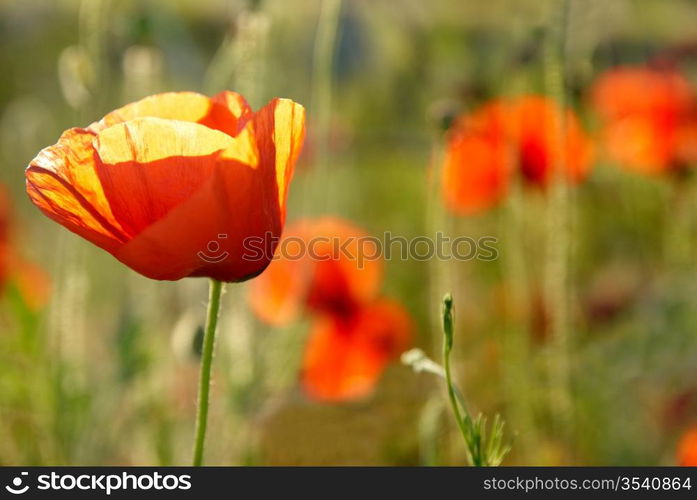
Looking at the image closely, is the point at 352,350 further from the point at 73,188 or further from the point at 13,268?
the point at 73,188

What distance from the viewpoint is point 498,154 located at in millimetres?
1372

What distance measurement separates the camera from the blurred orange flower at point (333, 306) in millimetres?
1240

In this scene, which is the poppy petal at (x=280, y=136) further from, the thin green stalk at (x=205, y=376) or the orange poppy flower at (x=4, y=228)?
the orange poppy flower at (x=4, y=228)

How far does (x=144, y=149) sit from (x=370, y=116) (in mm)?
1701

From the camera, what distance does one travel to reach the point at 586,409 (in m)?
1.26

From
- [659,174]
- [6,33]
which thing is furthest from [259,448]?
[6,33]

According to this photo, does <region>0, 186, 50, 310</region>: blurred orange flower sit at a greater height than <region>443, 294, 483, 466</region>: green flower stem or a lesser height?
greater

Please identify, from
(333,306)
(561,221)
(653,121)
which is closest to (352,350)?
(333,306)

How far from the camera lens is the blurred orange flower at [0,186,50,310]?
1408mm

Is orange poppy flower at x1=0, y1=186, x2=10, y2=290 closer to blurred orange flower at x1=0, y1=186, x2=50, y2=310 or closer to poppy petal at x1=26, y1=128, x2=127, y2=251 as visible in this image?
blurred orange flower at x1=0, y1=186, x2=50, y2=310

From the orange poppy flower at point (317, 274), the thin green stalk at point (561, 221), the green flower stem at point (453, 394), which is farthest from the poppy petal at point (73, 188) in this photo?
the orange poppy flower at point (317, 274)

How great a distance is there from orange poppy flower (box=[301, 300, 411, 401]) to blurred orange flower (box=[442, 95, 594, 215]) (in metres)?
0.18

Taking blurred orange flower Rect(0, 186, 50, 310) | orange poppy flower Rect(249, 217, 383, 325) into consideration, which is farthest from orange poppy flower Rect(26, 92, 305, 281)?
blurred orange flower Rect(0, 186, 50, 310)
